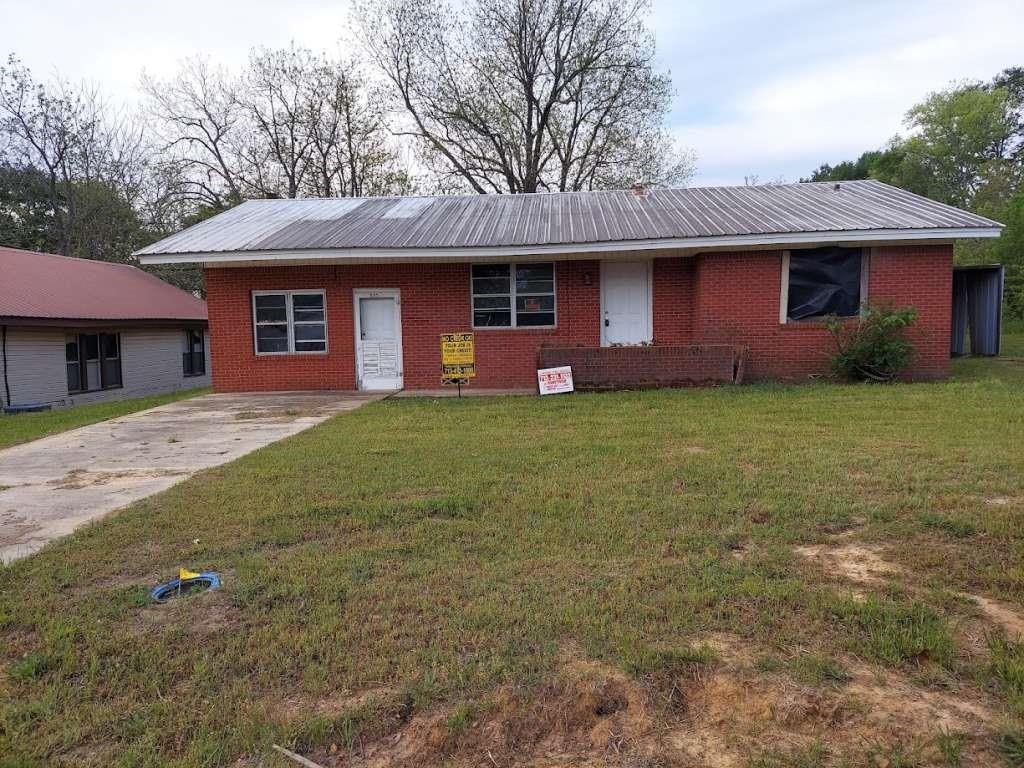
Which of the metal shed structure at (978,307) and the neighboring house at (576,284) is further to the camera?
the metal shed structure at (978,307)

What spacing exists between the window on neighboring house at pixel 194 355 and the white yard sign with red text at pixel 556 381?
18.2 meters

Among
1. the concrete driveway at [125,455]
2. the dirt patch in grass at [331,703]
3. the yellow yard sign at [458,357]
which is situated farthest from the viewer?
the yellow yard sign at [458,357]

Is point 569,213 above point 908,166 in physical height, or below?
below

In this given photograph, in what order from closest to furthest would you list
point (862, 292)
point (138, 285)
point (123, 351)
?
point (862, 292)
point (123, 351)
point (138, 285)

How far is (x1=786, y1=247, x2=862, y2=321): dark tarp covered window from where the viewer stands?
12.2m

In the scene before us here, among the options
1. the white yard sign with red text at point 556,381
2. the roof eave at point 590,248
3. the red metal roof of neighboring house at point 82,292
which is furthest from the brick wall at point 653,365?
the red metal roof of neighboring house at point 82,292

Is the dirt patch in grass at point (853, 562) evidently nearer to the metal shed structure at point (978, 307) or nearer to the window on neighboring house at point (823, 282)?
the window on neighboring house at point (823, 282)

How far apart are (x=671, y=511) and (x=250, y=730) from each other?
302 centimetres

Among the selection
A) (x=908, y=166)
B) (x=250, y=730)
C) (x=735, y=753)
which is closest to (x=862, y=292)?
(x=735, y=753)

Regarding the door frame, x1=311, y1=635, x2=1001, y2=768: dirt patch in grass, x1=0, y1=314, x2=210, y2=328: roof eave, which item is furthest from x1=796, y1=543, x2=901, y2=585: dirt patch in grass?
x1=0, y1=314, x2=210, y2=328: roof eave

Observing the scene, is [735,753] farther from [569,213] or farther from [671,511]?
[569,213]

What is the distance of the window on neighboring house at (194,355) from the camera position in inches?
987

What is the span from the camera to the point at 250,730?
7.96 feet

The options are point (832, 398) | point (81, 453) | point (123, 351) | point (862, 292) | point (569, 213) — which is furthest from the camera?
point (123, 351)
